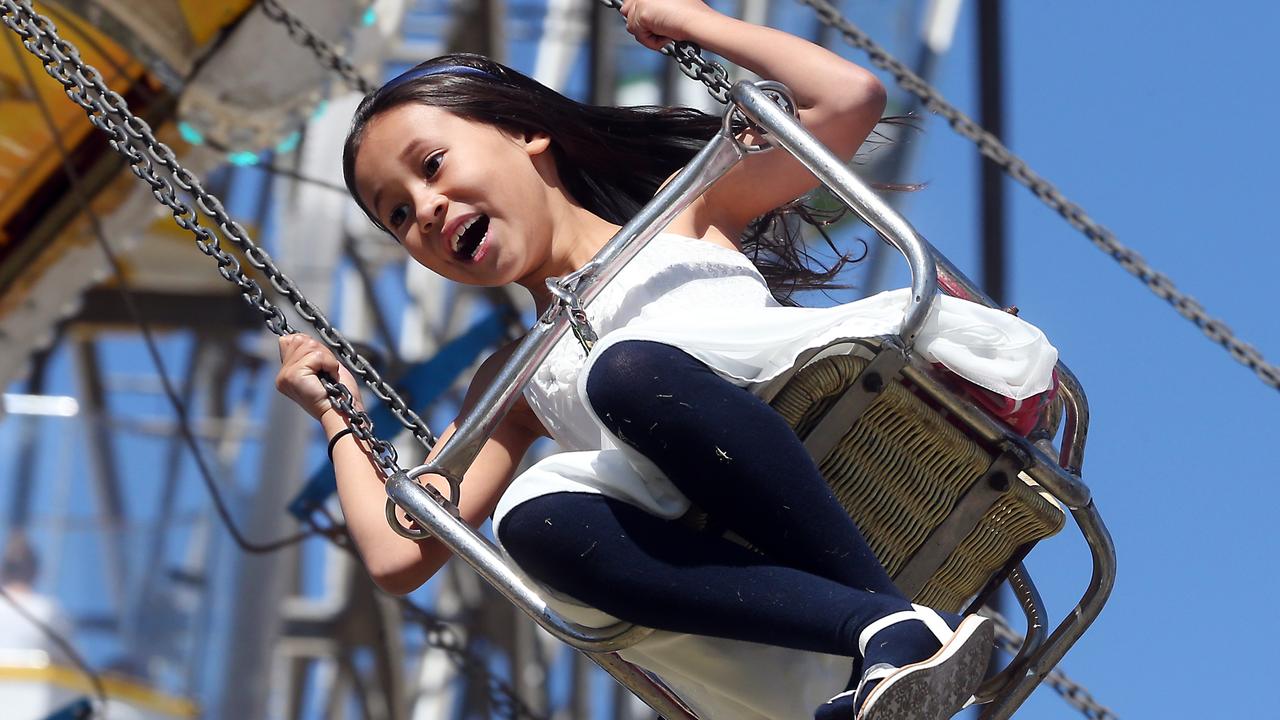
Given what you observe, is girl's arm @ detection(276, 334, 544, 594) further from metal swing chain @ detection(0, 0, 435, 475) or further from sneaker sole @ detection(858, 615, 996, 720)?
sneaker sole @ detection(858, 615, 996, 720)

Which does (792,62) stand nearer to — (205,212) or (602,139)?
(602,139)

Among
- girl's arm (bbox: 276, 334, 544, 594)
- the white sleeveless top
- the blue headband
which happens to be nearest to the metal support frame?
the white sleeveless top

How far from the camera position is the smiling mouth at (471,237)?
2316 mm

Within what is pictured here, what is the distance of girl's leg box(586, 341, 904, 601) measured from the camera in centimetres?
194

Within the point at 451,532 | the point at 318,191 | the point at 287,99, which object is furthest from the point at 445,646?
the point at 318,191

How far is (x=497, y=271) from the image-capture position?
2.32 metres

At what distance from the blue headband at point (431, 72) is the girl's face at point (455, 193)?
66mm

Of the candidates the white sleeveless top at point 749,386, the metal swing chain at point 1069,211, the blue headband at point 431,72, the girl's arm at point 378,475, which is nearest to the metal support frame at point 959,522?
the white sleeveless top at point 749,386

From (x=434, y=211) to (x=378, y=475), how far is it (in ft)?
1.07

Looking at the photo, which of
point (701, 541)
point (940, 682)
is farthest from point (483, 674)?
point (940, 682)

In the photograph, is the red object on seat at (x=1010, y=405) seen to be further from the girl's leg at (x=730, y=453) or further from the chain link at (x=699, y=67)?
the chain link at (x=699, y=67)

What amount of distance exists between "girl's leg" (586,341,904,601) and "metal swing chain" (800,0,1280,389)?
1650 millimetres

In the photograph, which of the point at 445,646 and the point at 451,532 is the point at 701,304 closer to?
the point at 451,532

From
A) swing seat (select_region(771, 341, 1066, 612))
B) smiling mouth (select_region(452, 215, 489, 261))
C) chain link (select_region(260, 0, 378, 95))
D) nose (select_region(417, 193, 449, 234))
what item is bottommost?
swing seat (select_region(771, 341, 1066, 612))
